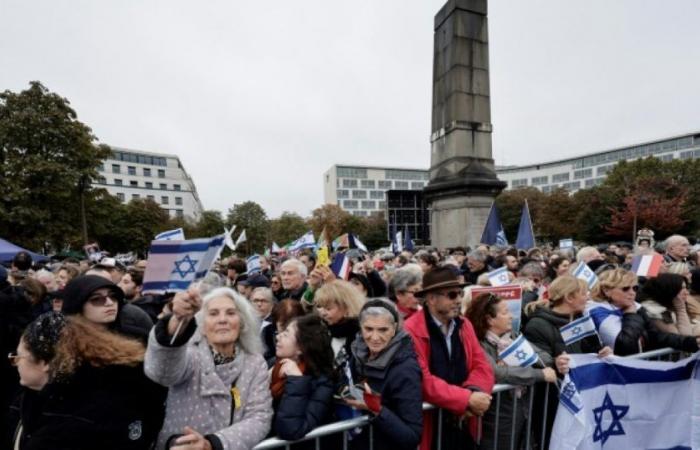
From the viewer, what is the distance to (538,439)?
3574 millimetres

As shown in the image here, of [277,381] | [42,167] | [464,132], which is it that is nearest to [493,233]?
[464,132]

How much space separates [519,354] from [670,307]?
2005 mm

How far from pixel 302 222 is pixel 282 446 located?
73.1 meters

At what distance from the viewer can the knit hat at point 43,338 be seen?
1.94 m

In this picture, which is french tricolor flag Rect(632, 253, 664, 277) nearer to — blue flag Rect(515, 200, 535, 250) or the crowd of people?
the crowd of people

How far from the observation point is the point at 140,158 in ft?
295

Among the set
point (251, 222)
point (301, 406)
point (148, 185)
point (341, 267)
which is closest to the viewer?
point (301, 406)

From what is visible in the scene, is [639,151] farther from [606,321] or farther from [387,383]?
[387,383]

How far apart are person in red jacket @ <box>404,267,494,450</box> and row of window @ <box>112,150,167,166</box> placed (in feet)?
321

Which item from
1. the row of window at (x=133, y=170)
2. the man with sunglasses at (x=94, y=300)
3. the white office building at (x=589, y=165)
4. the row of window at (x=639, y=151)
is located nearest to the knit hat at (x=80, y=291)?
the man with sunglasses at (x=94, y=300)

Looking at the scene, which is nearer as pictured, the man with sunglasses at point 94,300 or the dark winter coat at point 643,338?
the man with sunglasses at point 94,300

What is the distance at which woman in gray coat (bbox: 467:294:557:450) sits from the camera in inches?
116

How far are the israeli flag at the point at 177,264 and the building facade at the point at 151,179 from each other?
8967 cm

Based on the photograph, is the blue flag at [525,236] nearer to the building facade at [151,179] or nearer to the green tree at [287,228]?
the green tree at [287,228]
